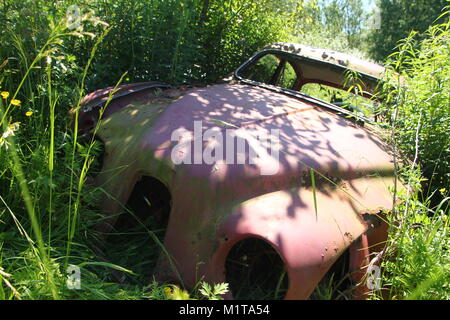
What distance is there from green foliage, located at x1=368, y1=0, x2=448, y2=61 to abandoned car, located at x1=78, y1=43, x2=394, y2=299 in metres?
17.0

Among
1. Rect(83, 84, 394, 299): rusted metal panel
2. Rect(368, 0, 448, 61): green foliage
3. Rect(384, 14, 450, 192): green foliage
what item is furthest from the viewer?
Rect(368, 0, 448, 61): green foliage

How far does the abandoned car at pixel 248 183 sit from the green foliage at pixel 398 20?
1696 centimetres

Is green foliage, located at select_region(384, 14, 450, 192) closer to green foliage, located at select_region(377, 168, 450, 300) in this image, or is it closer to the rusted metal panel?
the rusted metal panel

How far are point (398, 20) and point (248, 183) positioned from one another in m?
19.2

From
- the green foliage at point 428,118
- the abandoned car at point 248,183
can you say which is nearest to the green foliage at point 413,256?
the abandoned car at point 248,183

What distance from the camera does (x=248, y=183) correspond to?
90.8 inches

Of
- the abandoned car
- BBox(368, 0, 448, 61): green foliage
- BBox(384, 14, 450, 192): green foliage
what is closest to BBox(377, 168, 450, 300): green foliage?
the abandoned car

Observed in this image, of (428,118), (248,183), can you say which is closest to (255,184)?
(248,183)

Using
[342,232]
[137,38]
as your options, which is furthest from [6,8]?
[342,232]

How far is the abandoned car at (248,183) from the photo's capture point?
2.12 meters

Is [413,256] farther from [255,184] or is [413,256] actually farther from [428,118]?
[428,118]

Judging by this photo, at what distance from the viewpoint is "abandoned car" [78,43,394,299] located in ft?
6.95

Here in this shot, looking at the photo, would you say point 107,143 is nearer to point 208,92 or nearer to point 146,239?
point 146,239

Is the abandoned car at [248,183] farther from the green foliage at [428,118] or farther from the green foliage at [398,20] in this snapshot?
the green foliage at [398,20]
